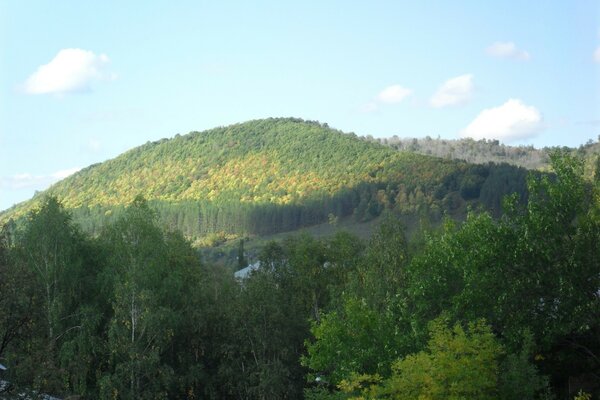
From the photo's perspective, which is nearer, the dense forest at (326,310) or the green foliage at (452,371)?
the green foliage at (452,371)

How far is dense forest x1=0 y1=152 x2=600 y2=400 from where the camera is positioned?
26.2m

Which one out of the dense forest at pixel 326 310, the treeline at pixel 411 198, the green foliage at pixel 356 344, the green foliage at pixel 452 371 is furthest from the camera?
the treeline at pixel 411 198

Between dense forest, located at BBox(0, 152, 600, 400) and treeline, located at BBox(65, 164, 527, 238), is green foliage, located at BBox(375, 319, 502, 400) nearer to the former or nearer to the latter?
dense forest, located at BBox(0, 152, 600, 400)

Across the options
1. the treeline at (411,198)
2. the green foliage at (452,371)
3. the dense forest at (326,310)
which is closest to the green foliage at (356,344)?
the dense forest at (326,310)

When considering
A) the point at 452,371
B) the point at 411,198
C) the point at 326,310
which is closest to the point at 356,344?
the point at 452,371

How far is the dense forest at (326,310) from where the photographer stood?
85.9 feet

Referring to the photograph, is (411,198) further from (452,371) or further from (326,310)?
(452,371)

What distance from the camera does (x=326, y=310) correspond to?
170 feet

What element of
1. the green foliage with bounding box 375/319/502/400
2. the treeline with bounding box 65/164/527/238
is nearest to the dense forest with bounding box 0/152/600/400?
the green foliage with bounding box 375/319/502/400

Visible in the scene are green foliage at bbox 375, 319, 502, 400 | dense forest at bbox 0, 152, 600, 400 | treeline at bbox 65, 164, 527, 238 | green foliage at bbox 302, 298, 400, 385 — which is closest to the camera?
green foliage at bbox 375, 319, 502, 400

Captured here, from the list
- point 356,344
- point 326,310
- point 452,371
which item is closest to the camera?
point 452,371

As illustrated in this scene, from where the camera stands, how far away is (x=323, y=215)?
194 metres

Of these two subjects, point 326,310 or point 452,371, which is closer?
point 452,371

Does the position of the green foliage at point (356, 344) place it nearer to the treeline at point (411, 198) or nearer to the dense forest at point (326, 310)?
the dense forest at point (326, 310)
